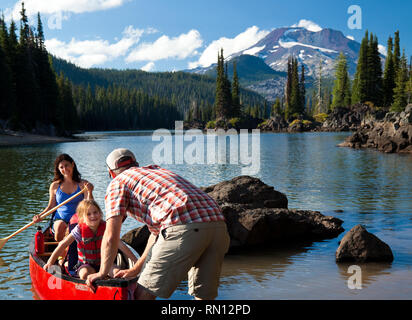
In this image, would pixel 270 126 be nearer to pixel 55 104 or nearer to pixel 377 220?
pixel 55 104

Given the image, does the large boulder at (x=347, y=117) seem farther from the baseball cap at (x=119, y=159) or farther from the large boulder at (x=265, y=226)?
the baseball cap at (x=119, y=159)

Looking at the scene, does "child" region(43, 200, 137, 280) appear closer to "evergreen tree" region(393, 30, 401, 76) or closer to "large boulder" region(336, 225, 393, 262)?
"large boulder" region(336, 225, 393, 262)

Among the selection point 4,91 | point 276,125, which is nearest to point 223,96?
point 276,125

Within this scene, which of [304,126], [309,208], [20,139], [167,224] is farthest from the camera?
[304,126]

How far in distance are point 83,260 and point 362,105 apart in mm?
93222

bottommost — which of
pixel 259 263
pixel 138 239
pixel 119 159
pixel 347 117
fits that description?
pixel 259 263

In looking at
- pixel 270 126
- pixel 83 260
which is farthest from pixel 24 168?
pixel 270 126

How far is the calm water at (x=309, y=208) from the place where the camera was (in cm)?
752

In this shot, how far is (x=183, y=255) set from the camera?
163 inches

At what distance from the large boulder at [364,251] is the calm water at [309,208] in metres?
0.22

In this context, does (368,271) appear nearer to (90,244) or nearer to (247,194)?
(247,194)

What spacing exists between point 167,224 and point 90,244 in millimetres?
1963

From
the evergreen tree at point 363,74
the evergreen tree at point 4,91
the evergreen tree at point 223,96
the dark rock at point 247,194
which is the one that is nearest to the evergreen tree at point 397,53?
the evergreen tree at point 363,74

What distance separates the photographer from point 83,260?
5.76 metres
